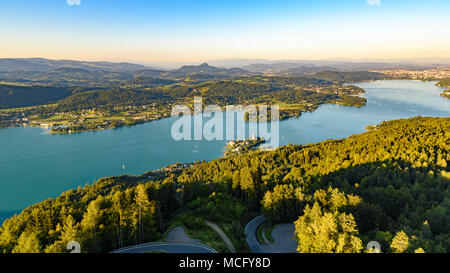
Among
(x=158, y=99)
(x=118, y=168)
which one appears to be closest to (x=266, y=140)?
(x=118, y=168)

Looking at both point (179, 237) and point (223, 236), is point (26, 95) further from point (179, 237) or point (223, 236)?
point (223, 236)

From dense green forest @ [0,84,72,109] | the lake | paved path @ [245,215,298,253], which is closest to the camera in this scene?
paved path @ [245,215,298,253]

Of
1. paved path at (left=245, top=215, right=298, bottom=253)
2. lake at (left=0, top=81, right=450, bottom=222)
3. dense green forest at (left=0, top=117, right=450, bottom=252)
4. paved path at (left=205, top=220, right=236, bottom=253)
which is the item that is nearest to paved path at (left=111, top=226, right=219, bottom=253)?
dense green forest at (left=0, top=117, right=450, bottom=252)

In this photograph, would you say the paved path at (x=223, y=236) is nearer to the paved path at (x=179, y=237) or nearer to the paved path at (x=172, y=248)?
the paved path at (x=179, y=237)

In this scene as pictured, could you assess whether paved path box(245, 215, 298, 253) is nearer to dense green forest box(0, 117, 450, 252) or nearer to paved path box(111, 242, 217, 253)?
dense green forest box(0, 117, 450, 252)

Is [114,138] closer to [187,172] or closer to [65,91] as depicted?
[187,172]

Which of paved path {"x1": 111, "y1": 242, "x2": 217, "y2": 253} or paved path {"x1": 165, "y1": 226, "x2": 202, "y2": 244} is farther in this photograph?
paved path {"x1": 165, "y1": 226, "x2": 202, "y2": 244}

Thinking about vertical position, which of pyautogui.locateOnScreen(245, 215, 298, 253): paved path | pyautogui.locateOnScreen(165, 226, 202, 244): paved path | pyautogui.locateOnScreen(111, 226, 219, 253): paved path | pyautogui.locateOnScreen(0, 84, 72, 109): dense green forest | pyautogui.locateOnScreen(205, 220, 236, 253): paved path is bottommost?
pyautogui.locateOnScreen(245, 215, 298, 253): paved path
